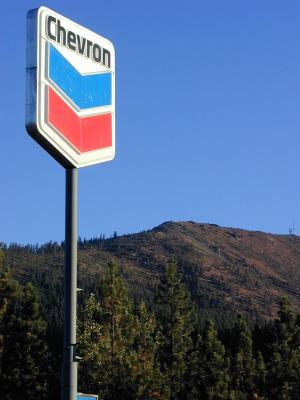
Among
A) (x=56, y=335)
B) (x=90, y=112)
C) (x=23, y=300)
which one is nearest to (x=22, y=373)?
(x=23, y=300)

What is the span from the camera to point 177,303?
67938 millimetres

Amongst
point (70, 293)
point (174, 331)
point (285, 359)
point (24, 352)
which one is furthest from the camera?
point (285, 359)

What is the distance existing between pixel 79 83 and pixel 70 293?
133 cm

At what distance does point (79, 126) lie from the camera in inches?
244

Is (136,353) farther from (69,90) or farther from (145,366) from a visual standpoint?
(69,90)

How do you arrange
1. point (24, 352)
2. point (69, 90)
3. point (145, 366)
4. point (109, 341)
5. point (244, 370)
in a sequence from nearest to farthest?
point (69, 90) < point (109, 341) < point (145, 366) < point (24, 352) < point (244, 370)

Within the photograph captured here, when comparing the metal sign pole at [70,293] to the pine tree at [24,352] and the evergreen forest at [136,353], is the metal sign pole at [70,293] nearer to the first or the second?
the evergreen forest at [136,353]

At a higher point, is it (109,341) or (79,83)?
(109,341)

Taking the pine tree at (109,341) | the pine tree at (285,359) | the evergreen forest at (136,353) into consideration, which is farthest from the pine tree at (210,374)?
the pine tree at (109,341)

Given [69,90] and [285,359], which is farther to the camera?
[285,359]

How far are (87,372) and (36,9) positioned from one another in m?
51.8

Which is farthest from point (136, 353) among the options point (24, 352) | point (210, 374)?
point (210, 374)

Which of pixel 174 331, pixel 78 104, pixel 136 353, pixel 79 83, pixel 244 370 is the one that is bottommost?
pixel 78 104

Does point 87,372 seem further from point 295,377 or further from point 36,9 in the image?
point 36,9
